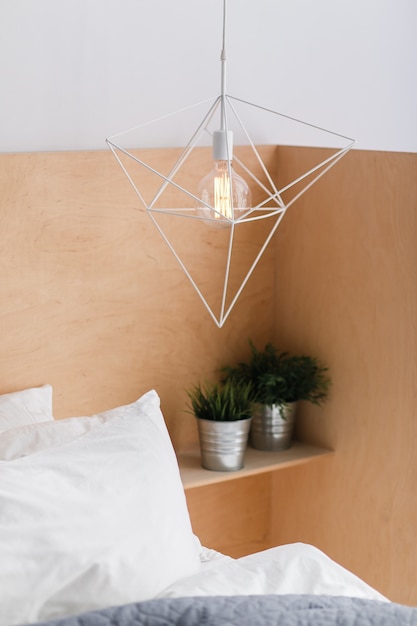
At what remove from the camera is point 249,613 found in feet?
4.01

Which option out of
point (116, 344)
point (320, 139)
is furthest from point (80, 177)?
point (320, 139)

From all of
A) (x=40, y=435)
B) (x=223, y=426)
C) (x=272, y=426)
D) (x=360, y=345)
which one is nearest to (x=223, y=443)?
(x=223, y=426)

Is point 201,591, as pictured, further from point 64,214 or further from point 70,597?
point 64,214

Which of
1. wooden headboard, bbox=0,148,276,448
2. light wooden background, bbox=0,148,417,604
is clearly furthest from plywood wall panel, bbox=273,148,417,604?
wooden headboard, bbox=0,148,276,448

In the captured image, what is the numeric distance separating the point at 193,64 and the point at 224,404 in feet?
2.35

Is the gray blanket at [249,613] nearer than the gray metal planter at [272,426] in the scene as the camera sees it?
Yes

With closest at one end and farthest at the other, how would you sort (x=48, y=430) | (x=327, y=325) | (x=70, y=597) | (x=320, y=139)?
(x=70, y=597) → (x=48, y=430) → (x=327, y=325) → (x=320, y=139)

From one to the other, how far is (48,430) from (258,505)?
0.80m

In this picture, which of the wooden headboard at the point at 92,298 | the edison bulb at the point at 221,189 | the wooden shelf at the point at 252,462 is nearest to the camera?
the edison bulb at the point at 221,189

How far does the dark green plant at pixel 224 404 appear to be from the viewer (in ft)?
6.40

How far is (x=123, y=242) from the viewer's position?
195cm

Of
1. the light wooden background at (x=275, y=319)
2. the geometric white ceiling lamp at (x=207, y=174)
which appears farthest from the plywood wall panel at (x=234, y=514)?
the geometric white ceiling lamp at (x=207, y=174)

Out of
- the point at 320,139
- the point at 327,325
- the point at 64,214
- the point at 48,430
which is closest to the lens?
the point at 48,430

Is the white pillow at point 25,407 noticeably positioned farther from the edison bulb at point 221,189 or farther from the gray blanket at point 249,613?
the gray blanket at point 249,613
